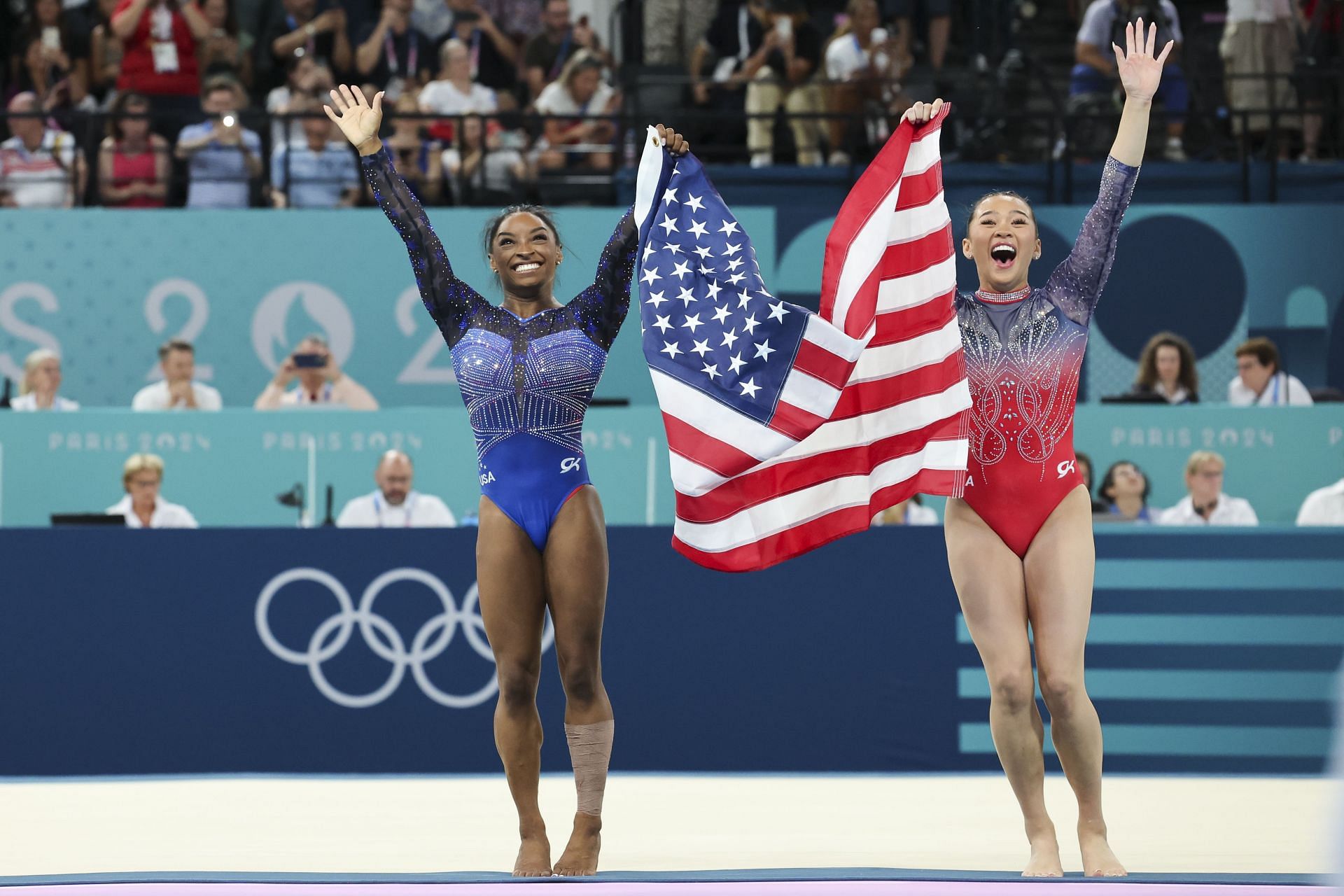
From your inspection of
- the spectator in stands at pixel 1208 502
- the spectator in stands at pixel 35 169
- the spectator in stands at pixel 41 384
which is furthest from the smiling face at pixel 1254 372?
the spectator in stands at pixel 35 169

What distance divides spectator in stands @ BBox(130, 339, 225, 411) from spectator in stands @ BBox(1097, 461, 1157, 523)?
17.4 feet

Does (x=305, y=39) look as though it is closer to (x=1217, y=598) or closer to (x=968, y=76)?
(x=968, y=76)

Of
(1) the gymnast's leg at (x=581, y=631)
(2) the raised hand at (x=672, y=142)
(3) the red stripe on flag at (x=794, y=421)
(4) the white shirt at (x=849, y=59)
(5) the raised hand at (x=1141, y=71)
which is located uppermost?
(4) the white shirt at (x=849, y=59)

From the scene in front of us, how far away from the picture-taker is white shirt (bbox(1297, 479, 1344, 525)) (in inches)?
380

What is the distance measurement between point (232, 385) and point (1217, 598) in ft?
20.9

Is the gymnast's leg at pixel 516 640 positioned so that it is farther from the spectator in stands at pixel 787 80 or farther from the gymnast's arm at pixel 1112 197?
the spectator in stands at pixel 787 80

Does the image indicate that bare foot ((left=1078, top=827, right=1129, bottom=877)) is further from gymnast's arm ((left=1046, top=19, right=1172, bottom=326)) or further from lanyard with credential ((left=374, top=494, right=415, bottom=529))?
lanyard with credential ((left=374, top=494, right=415, bottom=529))

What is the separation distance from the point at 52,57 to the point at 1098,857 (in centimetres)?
1032

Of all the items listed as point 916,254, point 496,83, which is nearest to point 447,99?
point 496,83

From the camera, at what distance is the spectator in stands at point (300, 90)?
12055mm

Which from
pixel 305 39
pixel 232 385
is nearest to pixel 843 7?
pixel 305 39

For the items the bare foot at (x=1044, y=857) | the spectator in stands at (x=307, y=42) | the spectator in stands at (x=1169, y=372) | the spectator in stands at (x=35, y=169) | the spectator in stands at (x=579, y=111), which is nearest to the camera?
the bare foot at (x=1044, y=857)

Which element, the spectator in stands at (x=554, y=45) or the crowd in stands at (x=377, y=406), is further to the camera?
the spectator in stands at (x=554, y=45)

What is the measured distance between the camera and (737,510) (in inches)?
224
